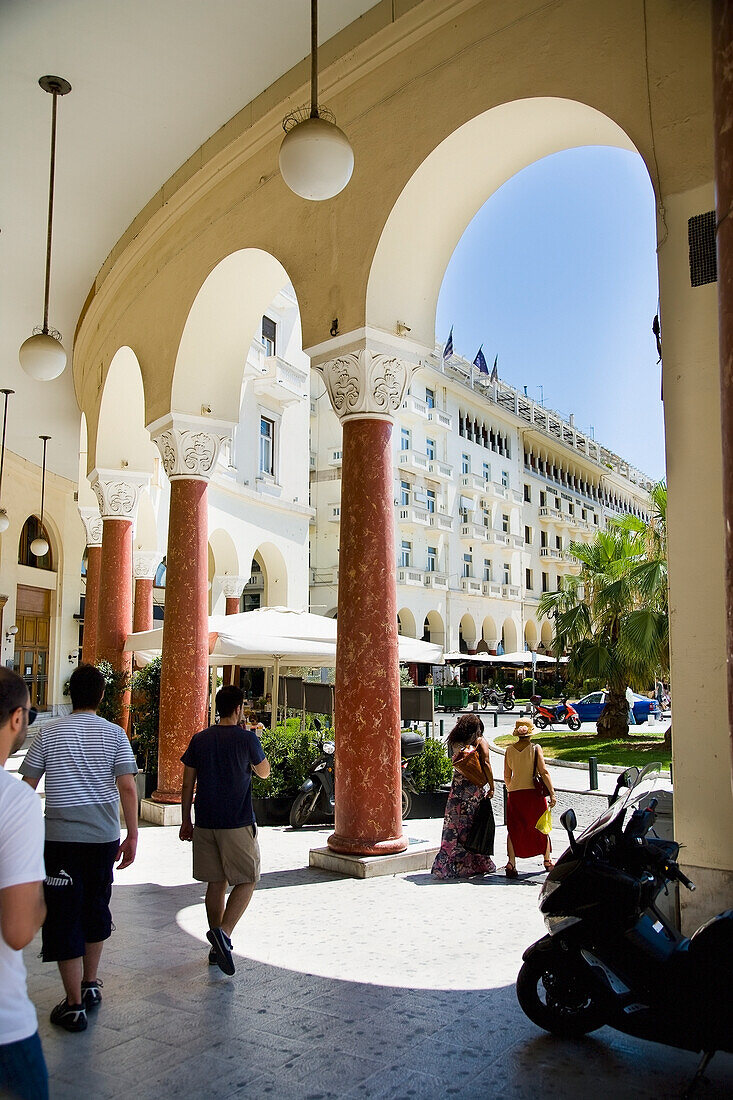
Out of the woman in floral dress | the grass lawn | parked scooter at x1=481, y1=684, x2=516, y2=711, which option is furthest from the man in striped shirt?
parked scooter at x1=481, y1=684, x2=516, y2=711

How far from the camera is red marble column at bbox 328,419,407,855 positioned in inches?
273

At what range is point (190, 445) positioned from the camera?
9.96m

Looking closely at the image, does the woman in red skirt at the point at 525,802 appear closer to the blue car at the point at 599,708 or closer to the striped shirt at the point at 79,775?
the striped shirt at the point at 79,775

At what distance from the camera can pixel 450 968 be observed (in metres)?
4.79

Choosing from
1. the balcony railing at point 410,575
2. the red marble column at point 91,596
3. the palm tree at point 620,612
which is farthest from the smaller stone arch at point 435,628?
the red marble column at point 91,596

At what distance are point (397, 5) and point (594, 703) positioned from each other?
25803 millimetres

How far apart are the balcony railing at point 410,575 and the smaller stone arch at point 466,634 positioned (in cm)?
649

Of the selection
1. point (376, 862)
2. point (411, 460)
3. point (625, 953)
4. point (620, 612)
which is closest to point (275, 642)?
point (376, 862)

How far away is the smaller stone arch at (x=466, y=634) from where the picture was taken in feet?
155

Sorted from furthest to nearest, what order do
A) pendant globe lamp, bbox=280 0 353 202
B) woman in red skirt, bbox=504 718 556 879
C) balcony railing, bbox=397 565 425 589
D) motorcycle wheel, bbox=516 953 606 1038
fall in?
balcony railing, bbox=397 565 425 589, woman in red skirt, bbox=504 718 556 879, pendant globe lamp, bbox=280 0 353 202, motorcycle wheel, bbox=516 953 606 1038

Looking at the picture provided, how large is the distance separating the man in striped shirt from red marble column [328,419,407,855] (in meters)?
2.81

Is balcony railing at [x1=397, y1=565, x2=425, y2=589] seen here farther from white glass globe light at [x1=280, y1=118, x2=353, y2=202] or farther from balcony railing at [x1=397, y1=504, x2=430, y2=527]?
white glass globe light at [x1=280, y1=118, x2=353, y2=202]

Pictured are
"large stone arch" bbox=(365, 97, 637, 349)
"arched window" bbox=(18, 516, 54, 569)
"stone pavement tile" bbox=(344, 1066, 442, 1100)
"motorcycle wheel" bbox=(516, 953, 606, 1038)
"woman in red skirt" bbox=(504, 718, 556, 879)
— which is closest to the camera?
"stone pavement tile" bbox=(344, 1066, 442, 1100)

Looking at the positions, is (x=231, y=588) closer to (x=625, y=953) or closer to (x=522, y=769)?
(x=522, y=769)
